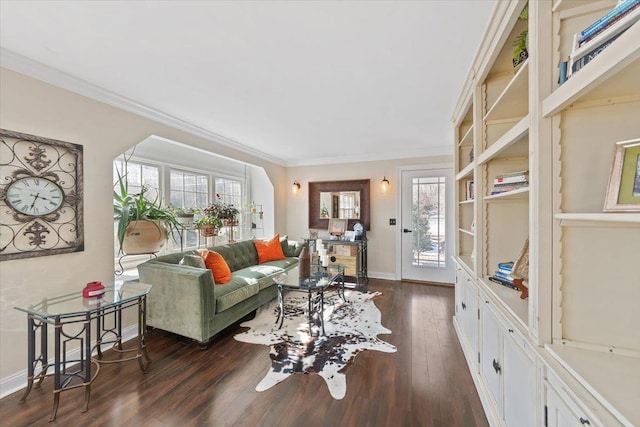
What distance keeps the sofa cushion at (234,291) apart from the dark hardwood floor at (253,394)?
39cm

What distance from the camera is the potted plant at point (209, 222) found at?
11.9ft

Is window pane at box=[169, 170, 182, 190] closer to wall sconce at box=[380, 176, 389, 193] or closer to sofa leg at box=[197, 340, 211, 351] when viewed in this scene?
sofa leg at box=[197, 340, 211, 351]

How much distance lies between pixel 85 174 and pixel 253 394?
2.34 m

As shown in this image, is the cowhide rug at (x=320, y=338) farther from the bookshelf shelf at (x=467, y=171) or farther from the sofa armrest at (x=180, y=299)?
the bookshelf shelf at (x=467, y=171)

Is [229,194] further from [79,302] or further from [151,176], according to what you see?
[79,302]

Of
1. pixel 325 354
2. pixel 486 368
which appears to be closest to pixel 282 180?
pixel 325 354

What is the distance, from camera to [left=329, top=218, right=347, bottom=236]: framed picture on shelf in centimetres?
488

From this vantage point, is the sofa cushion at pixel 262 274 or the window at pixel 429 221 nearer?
the sofa cushion at pixel 262 274

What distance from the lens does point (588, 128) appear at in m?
0.97

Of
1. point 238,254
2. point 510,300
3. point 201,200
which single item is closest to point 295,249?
point 238,254

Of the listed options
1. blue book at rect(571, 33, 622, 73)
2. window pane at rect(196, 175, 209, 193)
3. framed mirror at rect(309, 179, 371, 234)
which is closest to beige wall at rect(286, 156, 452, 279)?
framed mirror at rect(309, 179, 371, 234)

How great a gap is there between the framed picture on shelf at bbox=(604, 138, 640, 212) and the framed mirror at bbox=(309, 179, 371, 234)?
3983mm

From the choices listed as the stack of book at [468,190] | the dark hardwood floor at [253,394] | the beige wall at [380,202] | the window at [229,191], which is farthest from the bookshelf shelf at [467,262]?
the window at [229,191]

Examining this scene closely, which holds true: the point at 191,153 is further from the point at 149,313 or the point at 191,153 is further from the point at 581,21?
the point at 581,21
